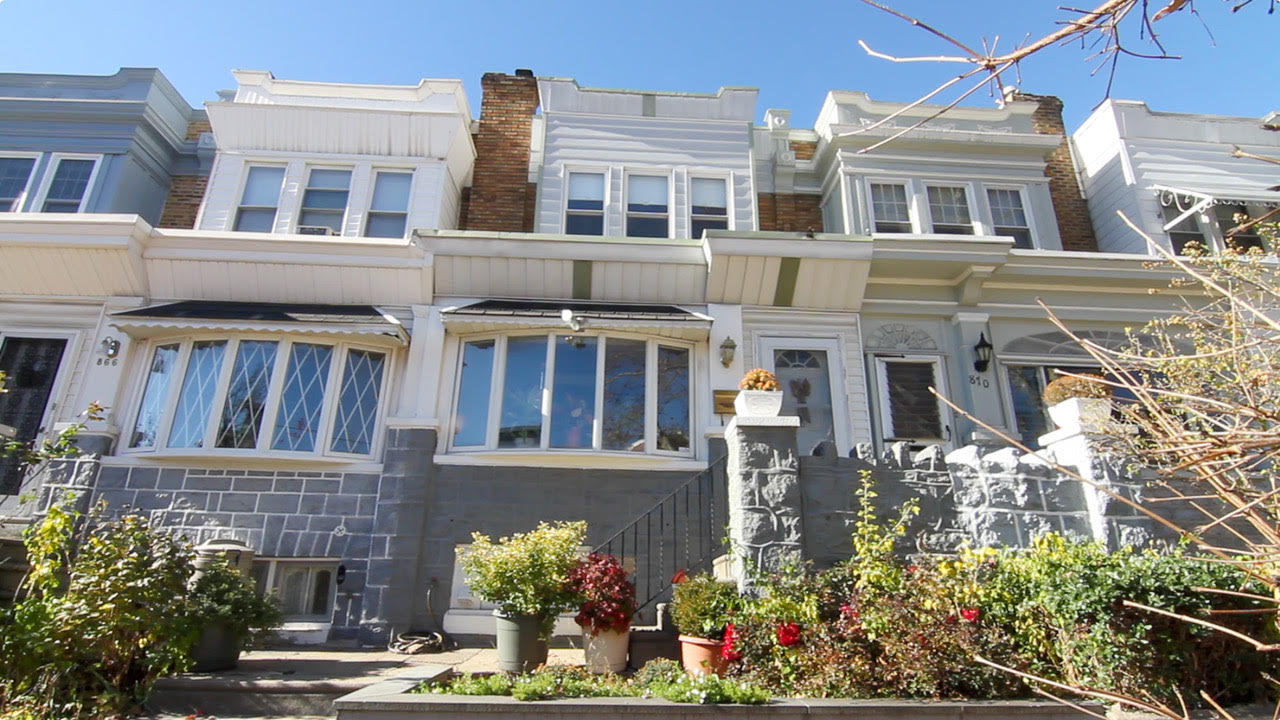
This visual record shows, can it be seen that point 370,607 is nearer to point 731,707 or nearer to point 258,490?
point 258,490

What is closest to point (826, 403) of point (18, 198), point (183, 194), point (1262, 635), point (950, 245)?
point (950, 245)

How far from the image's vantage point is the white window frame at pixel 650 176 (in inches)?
455

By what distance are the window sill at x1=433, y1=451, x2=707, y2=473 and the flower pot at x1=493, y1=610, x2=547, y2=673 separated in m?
3.24

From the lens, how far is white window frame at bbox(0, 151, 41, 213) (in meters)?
11.2

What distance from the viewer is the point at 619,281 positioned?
10203 millimetres

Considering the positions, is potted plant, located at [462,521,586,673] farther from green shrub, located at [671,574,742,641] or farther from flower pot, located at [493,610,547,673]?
green shrub, located at [671,574,742,641]

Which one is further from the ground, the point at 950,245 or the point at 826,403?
the point at 950,245

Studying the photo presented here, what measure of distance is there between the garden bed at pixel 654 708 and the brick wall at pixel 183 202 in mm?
10532

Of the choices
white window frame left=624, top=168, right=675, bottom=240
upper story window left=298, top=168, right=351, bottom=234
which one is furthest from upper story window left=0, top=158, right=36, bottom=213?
white window frame left=624, top=168, right=675, bottom=240

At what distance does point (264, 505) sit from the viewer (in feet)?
29.2

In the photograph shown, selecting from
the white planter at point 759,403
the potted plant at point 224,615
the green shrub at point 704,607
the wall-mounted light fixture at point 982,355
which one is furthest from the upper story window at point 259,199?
the wall-mounted light fixture at point 982,355

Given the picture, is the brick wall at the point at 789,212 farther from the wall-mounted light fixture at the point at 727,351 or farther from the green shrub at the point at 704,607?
the green shrub at the point at 704,607

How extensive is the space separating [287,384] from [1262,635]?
10.5 m

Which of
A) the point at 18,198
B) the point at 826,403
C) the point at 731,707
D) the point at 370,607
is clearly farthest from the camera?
the point at 18,198
